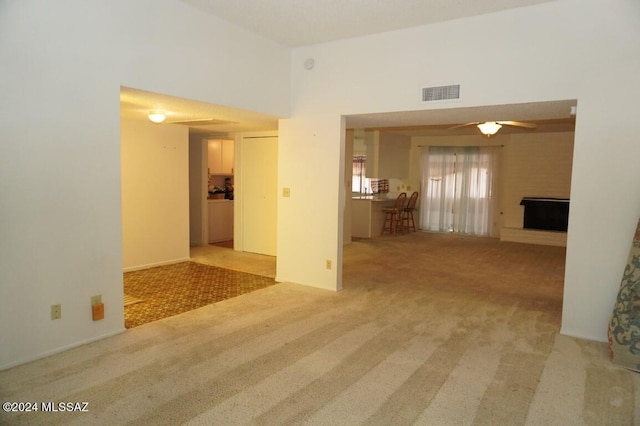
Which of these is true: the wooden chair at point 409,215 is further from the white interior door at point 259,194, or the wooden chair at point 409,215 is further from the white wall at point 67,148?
the white wall at point 67,148

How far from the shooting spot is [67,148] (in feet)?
10.3

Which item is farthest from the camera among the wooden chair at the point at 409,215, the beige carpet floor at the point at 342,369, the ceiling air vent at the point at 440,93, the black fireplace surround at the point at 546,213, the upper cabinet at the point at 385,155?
the wooden chair at the point at 409,215

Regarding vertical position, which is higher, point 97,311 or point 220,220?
point 220,220

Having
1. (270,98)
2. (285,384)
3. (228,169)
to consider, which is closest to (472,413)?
(285,384)

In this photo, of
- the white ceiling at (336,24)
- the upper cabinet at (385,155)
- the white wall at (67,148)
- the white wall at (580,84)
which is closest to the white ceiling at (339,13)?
the white ceiling at (336,24)

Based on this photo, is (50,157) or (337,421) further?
(50,157)

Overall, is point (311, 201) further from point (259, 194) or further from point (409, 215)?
point (409, 215)

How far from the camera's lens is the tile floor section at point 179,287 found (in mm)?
4203

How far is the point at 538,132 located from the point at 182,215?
768 centimetres

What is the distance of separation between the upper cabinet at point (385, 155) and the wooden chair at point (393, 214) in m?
0.64

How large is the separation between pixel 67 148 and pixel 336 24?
2.75 meters

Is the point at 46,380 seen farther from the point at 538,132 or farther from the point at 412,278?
the point at 538,132

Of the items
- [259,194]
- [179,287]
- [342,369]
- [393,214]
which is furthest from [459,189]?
[342,369]

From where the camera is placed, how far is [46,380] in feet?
9.02
